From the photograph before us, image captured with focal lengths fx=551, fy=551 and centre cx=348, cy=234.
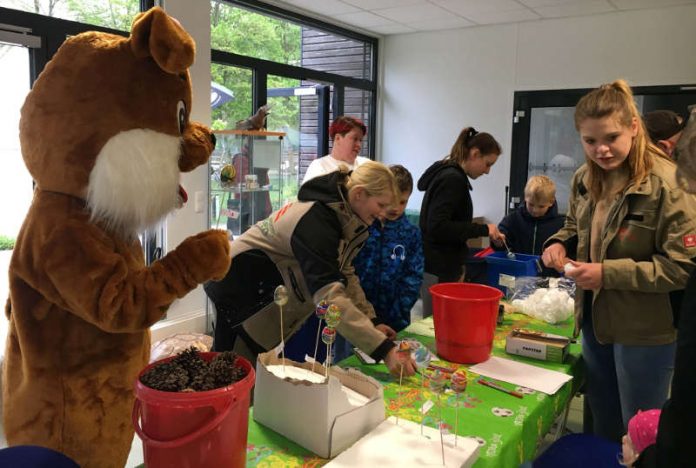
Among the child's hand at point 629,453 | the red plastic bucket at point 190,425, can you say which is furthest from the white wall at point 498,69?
the red plastic bucket at point 190,425

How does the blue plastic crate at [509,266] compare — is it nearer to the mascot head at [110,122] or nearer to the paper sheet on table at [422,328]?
the paper sheet on table at [422,328]

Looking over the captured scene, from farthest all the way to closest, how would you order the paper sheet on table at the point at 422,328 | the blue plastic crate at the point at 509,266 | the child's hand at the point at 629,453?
1. the blue plastic crate at the point at 509,266
2. the paper sheet on table at the point at 422,328
3. the child's hand at the point at 629,453

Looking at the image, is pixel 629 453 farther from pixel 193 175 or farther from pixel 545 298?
pixel 193 175

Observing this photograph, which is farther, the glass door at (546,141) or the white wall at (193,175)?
the glass door at (546,141)

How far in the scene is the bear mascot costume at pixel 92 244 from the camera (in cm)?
114

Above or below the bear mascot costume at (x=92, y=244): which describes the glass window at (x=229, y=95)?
above

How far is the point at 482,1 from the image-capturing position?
4660mm

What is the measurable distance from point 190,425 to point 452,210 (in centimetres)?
228

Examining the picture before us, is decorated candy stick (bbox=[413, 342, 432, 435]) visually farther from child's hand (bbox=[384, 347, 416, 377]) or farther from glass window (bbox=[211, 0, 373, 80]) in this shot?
glass window (bbox=[211, 0, 373, 80])

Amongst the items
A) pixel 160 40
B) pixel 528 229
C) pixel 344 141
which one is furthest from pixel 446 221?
pixel 160 40

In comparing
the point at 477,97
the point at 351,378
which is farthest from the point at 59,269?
the point at 477,97

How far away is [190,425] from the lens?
0.92 metres

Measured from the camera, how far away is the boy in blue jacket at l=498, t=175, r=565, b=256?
335cm

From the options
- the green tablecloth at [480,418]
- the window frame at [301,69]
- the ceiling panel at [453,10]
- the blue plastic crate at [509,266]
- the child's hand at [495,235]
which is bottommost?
the green tablecloth at [480,418]
